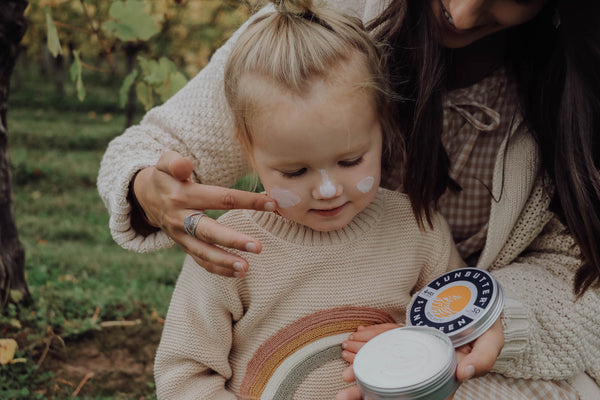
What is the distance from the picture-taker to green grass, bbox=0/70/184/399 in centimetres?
257

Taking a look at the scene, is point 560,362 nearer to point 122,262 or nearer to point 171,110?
point 171,110

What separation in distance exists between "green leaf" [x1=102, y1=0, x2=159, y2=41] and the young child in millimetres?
910

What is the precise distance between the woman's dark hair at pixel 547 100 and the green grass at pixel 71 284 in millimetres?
1559

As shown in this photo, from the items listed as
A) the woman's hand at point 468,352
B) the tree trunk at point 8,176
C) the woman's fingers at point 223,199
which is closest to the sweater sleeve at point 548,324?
the woman's hand at point 468,352

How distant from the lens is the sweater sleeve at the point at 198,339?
1.80 meters

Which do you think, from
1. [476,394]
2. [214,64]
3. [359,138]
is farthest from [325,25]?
[476,394]

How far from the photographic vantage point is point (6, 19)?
268 cm

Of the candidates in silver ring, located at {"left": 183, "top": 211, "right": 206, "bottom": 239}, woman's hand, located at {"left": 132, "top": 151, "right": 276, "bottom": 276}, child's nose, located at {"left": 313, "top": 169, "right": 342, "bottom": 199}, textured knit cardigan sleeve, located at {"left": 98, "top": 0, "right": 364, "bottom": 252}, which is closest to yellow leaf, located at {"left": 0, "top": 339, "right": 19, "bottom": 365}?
textured knit cardigan sleeve, located at {"left": 98, "top": 0, "right": 364, "bottom": 252}

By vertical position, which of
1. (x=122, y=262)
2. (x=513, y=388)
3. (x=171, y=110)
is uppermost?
(x=171, y=110)

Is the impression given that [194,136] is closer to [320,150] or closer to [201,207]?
[201,207]

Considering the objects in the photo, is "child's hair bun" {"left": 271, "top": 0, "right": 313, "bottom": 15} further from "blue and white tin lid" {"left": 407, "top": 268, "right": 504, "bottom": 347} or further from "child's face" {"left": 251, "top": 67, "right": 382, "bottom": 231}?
"blue and white tin lid" {"left": 407, "top": 268, "right": 504, "bottom": 347}

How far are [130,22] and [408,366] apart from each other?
6.09 ft

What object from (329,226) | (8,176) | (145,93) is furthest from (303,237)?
(8,176)

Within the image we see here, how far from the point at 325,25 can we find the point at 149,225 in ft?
2.62
